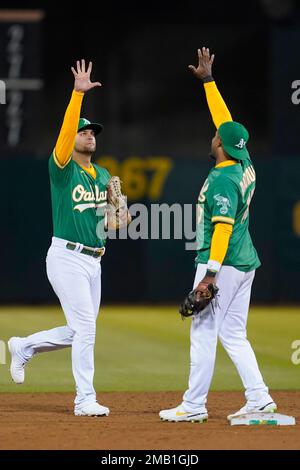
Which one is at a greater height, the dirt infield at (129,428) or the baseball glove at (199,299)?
the baseball glove at (199,299)

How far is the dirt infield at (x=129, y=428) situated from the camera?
659 cm

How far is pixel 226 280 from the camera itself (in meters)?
7.46

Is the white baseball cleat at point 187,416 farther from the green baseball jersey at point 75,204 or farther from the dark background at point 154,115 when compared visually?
the dark background at point 154,115

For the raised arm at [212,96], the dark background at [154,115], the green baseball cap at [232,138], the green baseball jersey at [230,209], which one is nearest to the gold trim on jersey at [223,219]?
the green baseball jersey at [230,209]

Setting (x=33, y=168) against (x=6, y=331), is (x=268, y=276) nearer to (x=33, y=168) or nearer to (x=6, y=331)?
(x=33, y=168)

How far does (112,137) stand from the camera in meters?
26.9

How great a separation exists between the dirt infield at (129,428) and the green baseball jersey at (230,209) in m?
1.13

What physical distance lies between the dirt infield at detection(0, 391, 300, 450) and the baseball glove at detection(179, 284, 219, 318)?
779 millimetres

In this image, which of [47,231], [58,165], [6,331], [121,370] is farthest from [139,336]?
[58,165]

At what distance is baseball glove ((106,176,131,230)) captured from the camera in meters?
8.17

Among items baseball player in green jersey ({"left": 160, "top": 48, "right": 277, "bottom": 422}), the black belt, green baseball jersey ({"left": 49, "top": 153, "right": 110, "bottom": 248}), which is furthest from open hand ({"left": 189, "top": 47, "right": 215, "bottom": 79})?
the black belt

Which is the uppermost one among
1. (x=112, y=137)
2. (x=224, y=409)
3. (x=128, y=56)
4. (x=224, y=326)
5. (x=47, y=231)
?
(x=128, y=56)

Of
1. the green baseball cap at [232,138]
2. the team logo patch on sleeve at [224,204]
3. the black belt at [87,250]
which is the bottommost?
the black belt at [87,250]

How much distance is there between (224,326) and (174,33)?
22.7 metres
